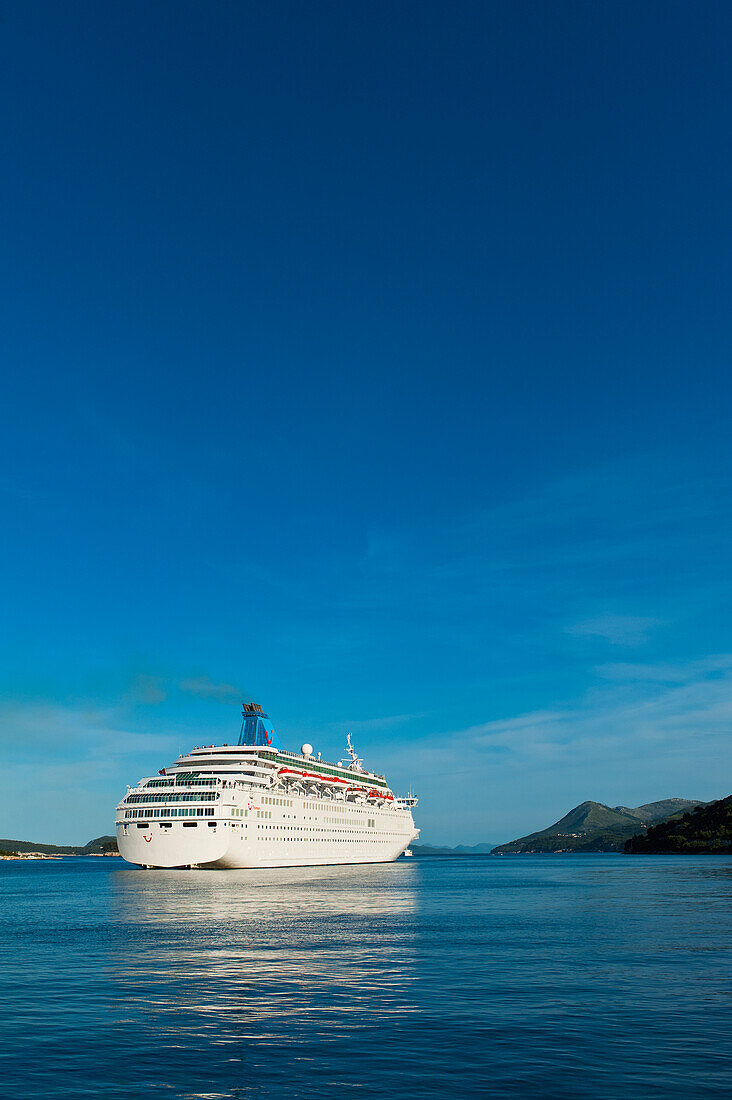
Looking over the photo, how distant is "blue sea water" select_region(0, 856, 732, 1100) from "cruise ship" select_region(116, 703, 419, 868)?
5960 cm

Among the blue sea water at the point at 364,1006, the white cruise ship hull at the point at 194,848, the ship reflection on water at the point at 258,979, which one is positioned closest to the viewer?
the blue sea water at the point at 364,1006

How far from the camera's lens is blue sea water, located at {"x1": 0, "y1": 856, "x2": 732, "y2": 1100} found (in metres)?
21.9

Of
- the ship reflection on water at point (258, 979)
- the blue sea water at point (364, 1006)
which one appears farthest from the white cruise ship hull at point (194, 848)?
the blue sea water at point (364, 1006)

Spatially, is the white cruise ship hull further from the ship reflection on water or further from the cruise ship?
the ship reflection on water

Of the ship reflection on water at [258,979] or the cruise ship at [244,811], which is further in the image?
the cruise ship at [244,811]

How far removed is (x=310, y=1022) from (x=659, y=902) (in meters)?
59.3

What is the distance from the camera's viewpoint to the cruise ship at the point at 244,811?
121625mm

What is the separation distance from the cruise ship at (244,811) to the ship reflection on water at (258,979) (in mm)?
A: 49449

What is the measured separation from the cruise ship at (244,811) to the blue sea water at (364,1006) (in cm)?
5960

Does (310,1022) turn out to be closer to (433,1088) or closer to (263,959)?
(433,1088)

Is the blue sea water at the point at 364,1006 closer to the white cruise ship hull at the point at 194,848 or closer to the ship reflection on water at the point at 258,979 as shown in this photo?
the ship reflection on water at the point at 258,979

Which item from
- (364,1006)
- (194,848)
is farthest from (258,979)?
(194,848)

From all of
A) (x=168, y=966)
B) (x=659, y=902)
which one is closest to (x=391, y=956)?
(x=168, y=966)

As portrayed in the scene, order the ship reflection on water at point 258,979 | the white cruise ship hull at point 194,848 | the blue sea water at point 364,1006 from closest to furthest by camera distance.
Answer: the blue sea water at point 364,1006 → the ship reflection on water at point 258,979 → the white cruise ship hull at point 194,848
